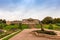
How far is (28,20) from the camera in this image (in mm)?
64688

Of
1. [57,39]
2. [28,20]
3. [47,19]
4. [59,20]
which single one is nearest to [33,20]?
[28,20]

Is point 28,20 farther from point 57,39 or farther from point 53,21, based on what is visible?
point 57,39

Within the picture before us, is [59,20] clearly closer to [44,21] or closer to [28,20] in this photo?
[44,21]

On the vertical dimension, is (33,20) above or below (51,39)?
above

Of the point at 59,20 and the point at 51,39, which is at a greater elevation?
the point at 59,20

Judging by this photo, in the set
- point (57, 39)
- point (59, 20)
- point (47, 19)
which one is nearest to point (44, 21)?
point (47, 19)

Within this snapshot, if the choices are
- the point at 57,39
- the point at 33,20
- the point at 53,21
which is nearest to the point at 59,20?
the point at 53,21

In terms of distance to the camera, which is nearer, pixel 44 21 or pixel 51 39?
pixel 51 39

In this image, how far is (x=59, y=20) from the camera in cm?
6650

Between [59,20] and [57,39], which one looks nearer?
[57,39]

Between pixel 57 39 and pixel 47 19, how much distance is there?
5212 cm

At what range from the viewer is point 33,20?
6550 centimetres

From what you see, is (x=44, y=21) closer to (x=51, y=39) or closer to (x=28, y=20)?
(x=28, y=20)

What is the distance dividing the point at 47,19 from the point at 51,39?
52414 millimetres
